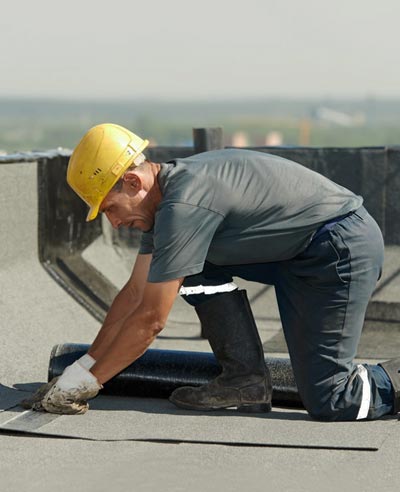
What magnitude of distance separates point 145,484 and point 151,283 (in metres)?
0.82

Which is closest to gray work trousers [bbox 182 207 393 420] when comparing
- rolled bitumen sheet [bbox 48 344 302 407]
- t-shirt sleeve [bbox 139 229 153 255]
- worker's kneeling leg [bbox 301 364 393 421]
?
worker's kneeling leg [bbox 301 364 393 421]

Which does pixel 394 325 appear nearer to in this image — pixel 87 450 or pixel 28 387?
pixel 28 387

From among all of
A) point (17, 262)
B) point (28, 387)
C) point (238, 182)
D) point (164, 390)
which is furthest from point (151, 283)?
point (17, 262)

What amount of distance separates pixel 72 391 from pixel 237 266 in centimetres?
90

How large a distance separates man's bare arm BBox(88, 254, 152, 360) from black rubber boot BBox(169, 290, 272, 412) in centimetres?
28

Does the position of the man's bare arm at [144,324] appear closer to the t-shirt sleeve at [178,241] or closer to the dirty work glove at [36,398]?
the t-shirt sleeve at [178,241]

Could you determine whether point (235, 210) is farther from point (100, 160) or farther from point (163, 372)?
point (163, 372)

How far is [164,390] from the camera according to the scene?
513 centimetres

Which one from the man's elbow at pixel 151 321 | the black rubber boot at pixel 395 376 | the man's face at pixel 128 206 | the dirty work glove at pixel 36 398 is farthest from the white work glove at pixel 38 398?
the black rubber boot at pixel 395 376

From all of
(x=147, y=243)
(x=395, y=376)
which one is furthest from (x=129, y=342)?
(x=395, y=376)

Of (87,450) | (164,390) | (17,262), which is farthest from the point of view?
(17,262)

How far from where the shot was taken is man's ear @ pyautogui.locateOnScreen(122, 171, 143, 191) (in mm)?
4441

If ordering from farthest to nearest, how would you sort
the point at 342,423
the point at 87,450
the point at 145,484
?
the point at 342,423 < the point at 87,450 < the point at 145,484

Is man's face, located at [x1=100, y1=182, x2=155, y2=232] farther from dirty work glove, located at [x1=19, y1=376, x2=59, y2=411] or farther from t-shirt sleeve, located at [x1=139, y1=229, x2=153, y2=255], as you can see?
dirty work glove, located at [x1=19, y1=376, x2=59, y2=411]
